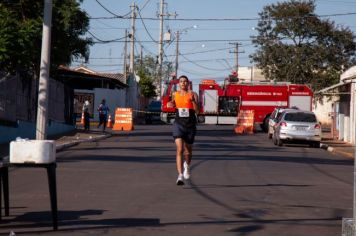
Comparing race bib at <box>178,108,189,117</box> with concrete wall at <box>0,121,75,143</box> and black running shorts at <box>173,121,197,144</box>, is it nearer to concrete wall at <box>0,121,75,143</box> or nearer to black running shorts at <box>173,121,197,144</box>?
black running shorts at <box>173,121,197,144</box>

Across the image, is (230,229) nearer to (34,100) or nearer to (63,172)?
(63,172)

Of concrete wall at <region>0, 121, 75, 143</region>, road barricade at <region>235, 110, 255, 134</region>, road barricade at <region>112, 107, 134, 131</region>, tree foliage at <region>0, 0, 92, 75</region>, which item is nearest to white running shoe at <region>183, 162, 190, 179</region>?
concrete wall at <region>0, 121, 75, 143</region>

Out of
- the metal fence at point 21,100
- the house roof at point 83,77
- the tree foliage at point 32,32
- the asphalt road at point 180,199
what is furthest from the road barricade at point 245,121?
the asphalt road at point 180,199

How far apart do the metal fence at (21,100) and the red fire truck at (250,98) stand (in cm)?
1316

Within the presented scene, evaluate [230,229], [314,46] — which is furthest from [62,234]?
[314,46]

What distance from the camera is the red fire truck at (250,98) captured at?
4766cm

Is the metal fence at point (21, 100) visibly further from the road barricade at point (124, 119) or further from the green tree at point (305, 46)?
the green tree at point (305, 46)

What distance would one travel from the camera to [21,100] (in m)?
27.5

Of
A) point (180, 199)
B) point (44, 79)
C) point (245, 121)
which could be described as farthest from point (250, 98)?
point (180, 199)

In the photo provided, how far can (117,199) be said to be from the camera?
466 inches

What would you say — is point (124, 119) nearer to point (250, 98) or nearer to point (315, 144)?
point (250, 98)

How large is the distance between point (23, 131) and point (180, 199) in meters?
16.7

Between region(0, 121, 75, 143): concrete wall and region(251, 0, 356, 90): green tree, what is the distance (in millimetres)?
26273

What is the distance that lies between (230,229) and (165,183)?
5.27 meters
